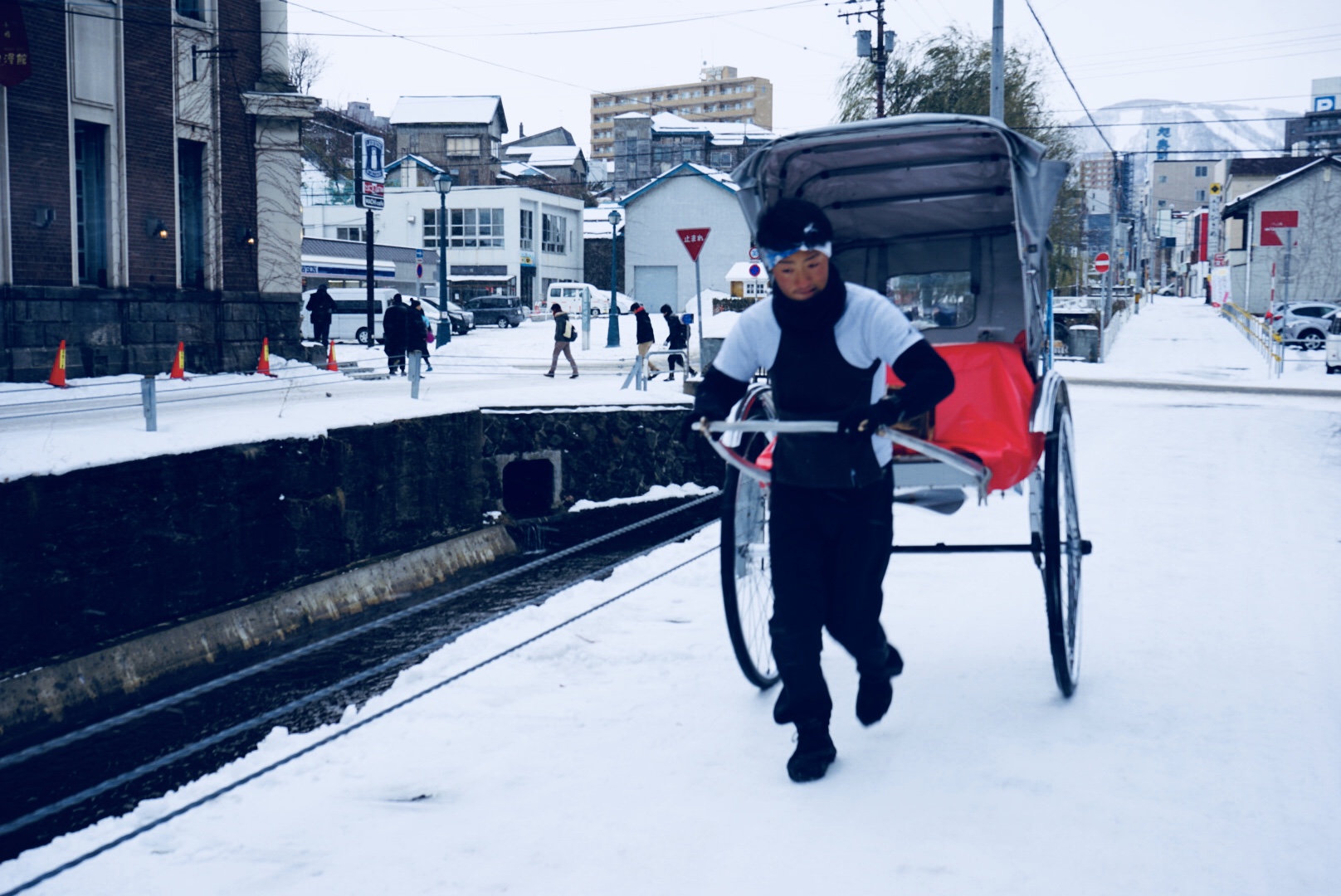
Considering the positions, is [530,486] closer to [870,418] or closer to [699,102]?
[870,418]

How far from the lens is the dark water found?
8.48m

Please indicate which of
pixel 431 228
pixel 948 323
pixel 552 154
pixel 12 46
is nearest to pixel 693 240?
pixel 12 46

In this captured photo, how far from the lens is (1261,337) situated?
39.2m

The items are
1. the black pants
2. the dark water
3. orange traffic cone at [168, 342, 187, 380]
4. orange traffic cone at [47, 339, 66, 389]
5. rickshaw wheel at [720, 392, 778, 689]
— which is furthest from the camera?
orange traffic cone at [168, 342, 187, 380]

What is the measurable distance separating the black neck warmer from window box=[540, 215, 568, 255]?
65.7 m

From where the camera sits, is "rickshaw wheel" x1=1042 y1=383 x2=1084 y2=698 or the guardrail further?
the guardrail

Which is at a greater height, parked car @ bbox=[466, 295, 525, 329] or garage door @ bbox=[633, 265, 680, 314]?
garage door @ bbox=[633, 265, 680, 314]

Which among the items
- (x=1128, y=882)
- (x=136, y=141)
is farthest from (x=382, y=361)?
(x=1128, y=882)

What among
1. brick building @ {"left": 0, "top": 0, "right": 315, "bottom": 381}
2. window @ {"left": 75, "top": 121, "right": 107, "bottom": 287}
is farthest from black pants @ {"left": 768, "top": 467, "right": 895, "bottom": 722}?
window @ {"left": 75, "top": 121, "right": 107, "bottom": 287}

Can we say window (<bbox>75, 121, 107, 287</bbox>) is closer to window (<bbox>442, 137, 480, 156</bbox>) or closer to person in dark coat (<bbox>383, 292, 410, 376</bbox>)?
person in dark coat (<bbox>383, 292, 410, 376</bbox>)

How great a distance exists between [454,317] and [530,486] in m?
30.4

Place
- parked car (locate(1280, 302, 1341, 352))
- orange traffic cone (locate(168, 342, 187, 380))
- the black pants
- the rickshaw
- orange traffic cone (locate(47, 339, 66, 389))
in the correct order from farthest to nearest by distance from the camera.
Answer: parked car (locate(1280, 302, 1341, 352)), orange traffic cone (locate(168, 342, 187, 380)), orange traffic cone (locate(47, 339, 66, 389)), the rickshaw, the black pants

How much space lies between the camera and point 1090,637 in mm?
5871

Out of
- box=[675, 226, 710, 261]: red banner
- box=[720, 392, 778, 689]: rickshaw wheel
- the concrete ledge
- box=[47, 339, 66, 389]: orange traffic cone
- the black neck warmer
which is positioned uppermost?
box=[675, 226, 710, 261]: red banner
